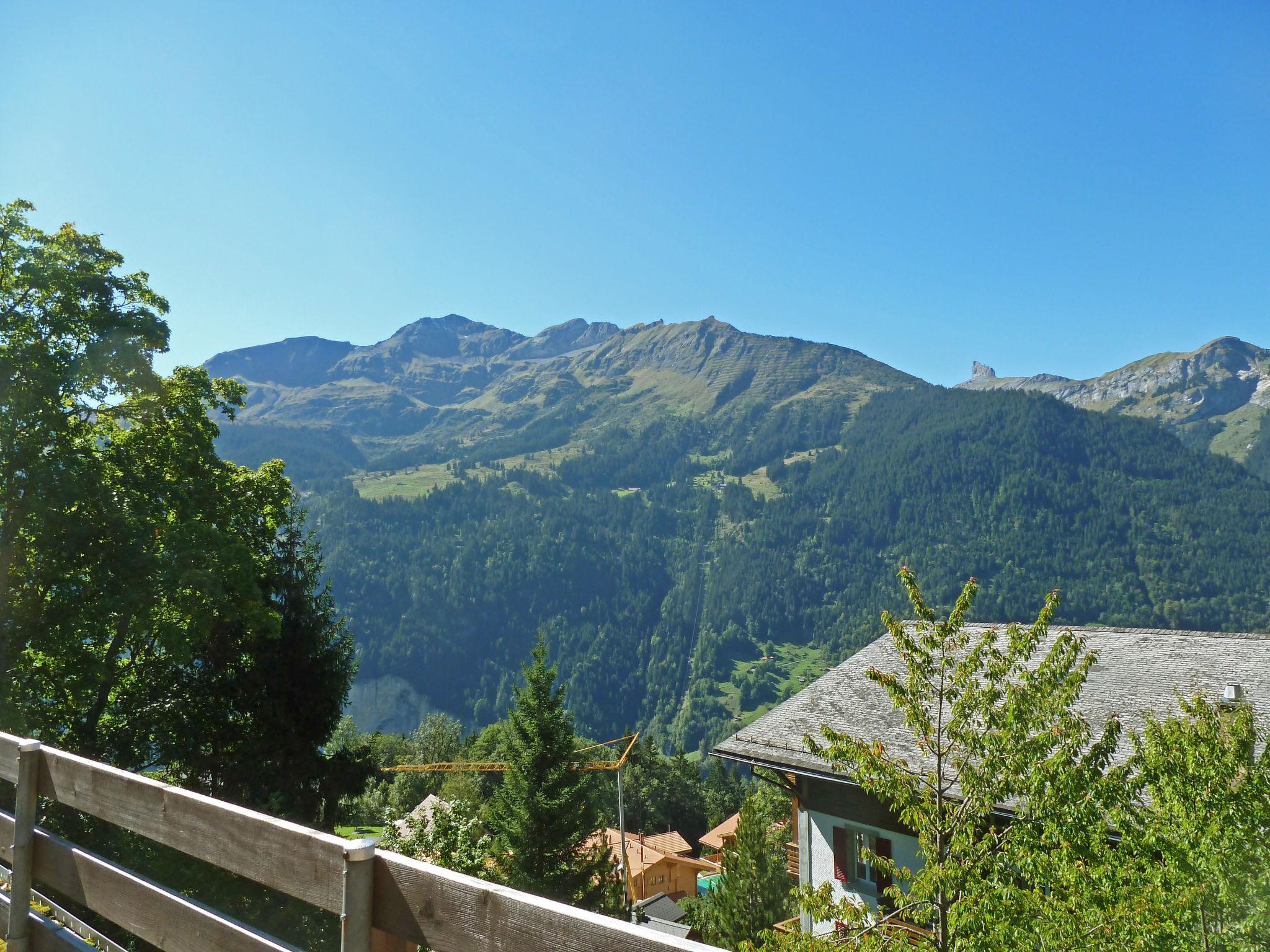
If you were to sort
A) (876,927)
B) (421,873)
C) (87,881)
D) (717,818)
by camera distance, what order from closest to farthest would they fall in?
(421,873), (87,881), (876,927), (717,818)

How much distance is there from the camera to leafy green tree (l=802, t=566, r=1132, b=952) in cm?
686

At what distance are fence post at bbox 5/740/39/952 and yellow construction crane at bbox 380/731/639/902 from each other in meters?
19.8

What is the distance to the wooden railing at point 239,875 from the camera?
1777 mm

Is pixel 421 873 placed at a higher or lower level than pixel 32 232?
lower

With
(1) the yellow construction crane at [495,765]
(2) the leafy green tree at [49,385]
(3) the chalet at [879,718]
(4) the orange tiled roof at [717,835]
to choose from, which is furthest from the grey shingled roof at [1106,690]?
(4) the orange tiled roof at [717,835]

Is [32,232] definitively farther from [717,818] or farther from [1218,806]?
[717,818]

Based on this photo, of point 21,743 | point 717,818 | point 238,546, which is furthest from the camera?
point 717,818

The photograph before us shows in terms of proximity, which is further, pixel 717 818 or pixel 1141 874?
pixel 717 818

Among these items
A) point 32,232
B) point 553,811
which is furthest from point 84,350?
point 553,811

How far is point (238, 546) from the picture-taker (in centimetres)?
1795

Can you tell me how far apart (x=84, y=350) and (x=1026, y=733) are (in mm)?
18592

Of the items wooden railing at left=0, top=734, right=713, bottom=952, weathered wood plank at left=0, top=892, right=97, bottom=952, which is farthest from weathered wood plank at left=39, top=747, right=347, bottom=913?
weathered wood plank at left=0, top=892, right=97, bottom=952

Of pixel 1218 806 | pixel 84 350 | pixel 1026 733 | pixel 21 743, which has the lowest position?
pixel 1218 806

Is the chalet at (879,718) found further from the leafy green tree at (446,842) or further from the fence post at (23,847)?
the fence post at (23,847)
